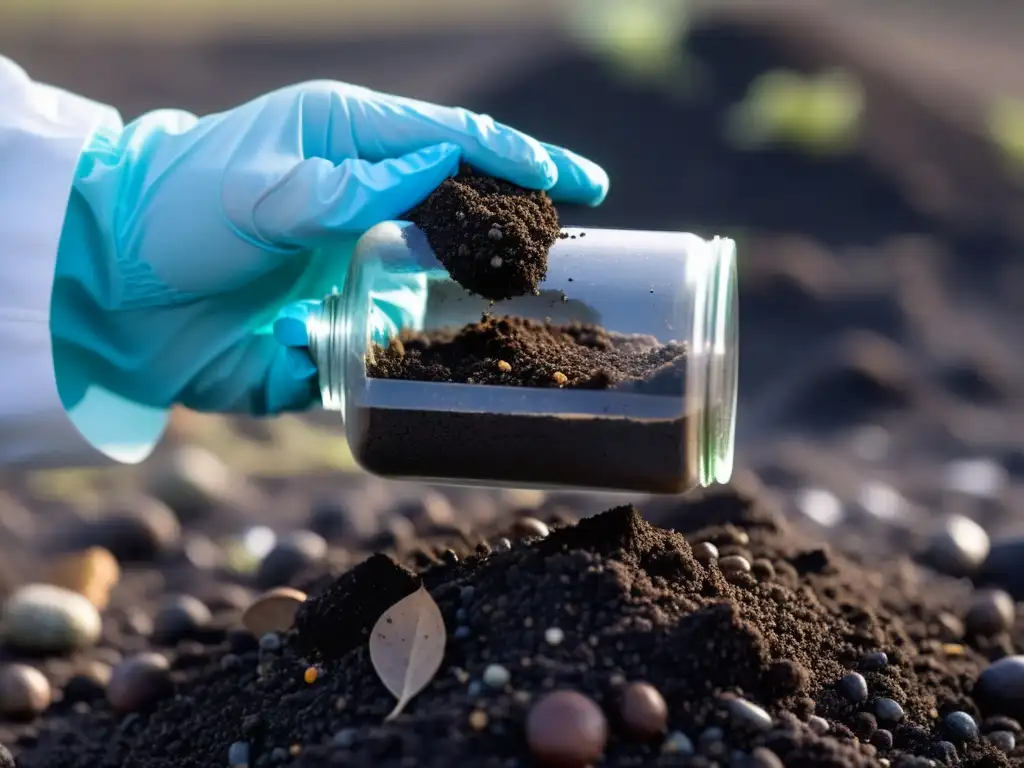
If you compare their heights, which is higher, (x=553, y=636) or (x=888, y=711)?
(x=553, y=636)

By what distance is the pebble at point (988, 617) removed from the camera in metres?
2.58

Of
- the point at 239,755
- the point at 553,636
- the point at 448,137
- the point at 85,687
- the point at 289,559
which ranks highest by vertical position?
the point at 448,137

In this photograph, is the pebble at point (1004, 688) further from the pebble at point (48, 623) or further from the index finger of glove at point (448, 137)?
the pebble at point (48, 623)

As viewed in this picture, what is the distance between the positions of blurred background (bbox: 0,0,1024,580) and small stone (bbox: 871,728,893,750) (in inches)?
54.2

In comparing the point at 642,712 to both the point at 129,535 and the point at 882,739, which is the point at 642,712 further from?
the point at 129,535

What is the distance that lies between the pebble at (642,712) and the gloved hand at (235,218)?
93 centimetres

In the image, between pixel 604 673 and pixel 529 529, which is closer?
pixel 604 673

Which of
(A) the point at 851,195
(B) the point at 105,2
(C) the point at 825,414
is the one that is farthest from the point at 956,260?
(B) the point at 105,2

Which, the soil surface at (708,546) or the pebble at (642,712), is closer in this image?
the pebble at (642,712)

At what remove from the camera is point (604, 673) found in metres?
1.63

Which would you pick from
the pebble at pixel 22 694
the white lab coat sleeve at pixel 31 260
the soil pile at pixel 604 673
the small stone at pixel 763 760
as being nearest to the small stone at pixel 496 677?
the soil pile at pixel 604 673

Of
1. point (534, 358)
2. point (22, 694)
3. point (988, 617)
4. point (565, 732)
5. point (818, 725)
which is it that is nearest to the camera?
point (565, 732)

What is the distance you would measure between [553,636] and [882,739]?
1.95ft

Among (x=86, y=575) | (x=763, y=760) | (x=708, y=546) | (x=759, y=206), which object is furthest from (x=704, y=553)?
(x=759, y=206)
